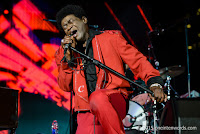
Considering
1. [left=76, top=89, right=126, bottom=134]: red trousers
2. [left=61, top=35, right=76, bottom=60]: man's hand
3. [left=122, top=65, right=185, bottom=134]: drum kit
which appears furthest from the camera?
[left=122, top=65, right=185, bottom=134]: drum kit

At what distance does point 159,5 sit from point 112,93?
5.71 metres

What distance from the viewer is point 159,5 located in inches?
265

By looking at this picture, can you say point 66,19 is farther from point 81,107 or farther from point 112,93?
point 112,93

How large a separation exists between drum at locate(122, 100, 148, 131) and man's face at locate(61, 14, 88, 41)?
109 inches

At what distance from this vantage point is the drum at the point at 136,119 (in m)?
4.64

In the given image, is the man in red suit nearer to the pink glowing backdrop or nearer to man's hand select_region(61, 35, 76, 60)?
man's hand select_region(61, 35, 76, 60)

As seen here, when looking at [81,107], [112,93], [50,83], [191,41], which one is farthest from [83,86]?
[191,41]

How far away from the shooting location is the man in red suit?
162 centimetres

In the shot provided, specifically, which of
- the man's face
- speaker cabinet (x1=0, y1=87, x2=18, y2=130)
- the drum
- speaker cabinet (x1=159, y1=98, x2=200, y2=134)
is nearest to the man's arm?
speaker cabinet (x1=159, y1=98, x2=200, y2=134)

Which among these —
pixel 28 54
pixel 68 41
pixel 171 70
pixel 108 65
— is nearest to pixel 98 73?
pixel 108 65

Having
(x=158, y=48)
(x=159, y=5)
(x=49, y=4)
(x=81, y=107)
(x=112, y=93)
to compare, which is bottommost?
(x=81, y=107)

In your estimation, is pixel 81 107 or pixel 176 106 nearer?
pixel 176 106

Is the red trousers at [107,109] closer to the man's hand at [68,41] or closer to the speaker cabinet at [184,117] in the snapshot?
the speaker cabinet at [184,117]

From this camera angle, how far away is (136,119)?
470 centimetres
